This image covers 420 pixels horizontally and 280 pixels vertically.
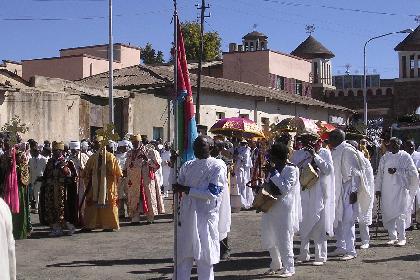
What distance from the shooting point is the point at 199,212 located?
7680 millimetres

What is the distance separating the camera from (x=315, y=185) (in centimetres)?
983

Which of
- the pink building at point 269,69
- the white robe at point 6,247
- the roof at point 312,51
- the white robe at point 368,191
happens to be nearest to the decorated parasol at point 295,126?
the white robe at point 368,191

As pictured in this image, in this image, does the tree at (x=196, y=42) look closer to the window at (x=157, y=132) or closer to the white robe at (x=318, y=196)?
the window at (x=157, y=132)

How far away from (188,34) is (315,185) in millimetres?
49879

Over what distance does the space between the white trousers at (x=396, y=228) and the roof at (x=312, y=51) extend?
6145 cm

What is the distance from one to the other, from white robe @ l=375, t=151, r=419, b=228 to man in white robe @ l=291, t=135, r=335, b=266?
8.01ft

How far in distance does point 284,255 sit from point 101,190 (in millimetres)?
5631

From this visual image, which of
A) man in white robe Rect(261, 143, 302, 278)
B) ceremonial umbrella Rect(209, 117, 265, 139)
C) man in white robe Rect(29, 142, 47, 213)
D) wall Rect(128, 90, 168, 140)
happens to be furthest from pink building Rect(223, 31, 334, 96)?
man in white robe Rect(261, 143, 302, 278)

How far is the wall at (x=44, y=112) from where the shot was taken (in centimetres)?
2606

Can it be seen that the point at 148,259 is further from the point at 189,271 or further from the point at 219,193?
the point at 219,193

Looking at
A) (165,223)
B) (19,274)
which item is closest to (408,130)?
(165,223)

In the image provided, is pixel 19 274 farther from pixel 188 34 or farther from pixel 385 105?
pixel 385 105

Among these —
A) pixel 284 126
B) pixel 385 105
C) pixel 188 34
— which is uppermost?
pixel 188 34

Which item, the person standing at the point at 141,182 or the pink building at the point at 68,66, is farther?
the pink building at the point at 68,66
